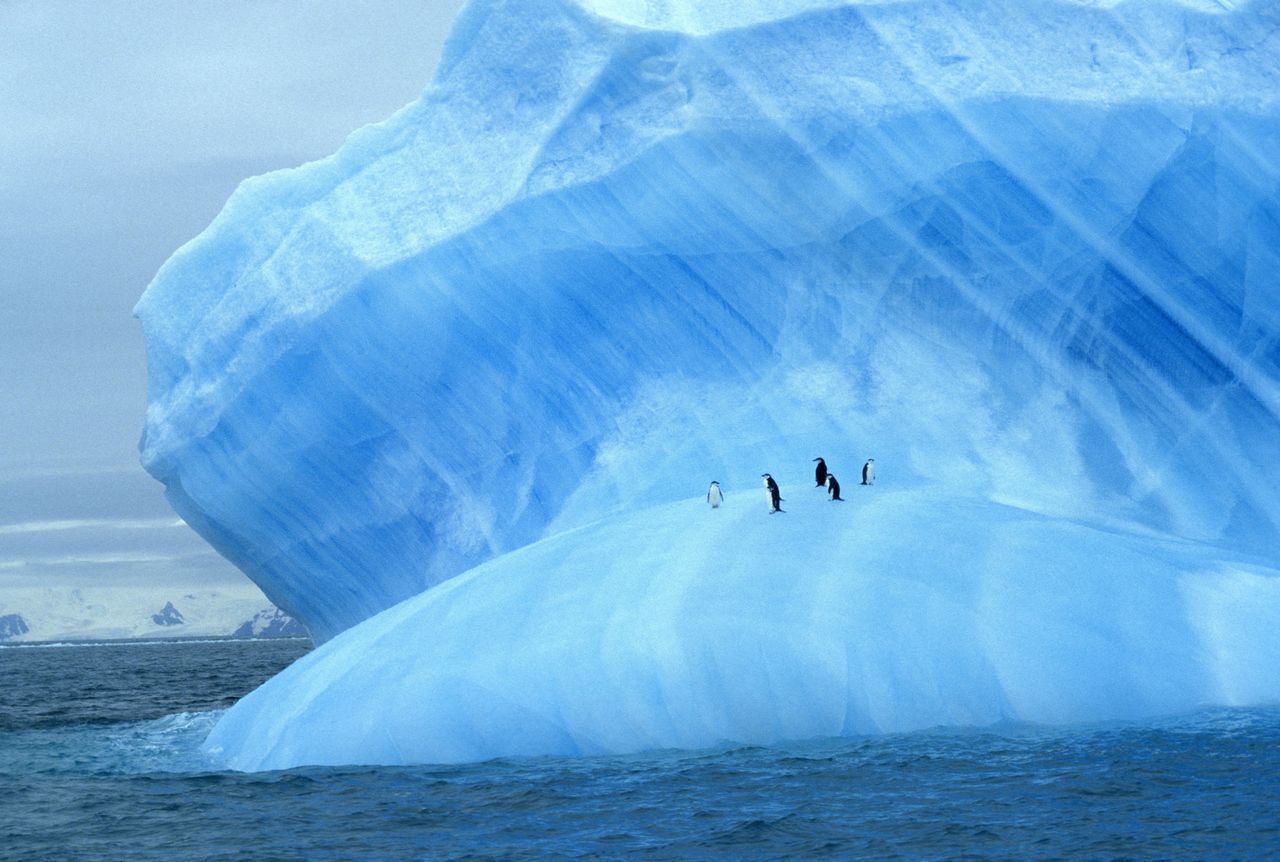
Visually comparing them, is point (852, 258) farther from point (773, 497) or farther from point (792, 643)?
point (792, 643)

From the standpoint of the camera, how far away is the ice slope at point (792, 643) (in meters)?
11.4

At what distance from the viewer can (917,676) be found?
1141 centimetres

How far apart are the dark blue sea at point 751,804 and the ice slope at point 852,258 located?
13.0 ft

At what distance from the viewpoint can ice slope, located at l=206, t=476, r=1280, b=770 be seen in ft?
37.3

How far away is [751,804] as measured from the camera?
9.58 metres

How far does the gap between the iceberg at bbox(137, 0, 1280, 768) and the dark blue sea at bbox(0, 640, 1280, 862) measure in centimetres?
118

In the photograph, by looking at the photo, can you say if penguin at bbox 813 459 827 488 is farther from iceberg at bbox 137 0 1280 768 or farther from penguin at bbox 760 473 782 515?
penguin at bbox 760 473 782 515

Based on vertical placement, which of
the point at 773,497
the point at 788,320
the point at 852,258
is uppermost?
the point at 852,258

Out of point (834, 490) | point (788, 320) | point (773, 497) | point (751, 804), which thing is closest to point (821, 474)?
point (834, 490)

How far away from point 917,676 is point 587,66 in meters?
7.53

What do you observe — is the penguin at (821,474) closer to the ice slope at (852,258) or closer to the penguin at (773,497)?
the ice slope at (852,258)

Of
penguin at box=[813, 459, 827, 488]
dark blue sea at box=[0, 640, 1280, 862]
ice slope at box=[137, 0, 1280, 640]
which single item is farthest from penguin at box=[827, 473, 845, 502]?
dark blue sea at box=[0, 640, 1280, 862]

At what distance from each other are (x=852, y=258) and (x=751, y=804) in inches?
Answer: 282

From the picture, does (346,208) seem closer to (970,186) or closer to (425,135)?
(425,135)
